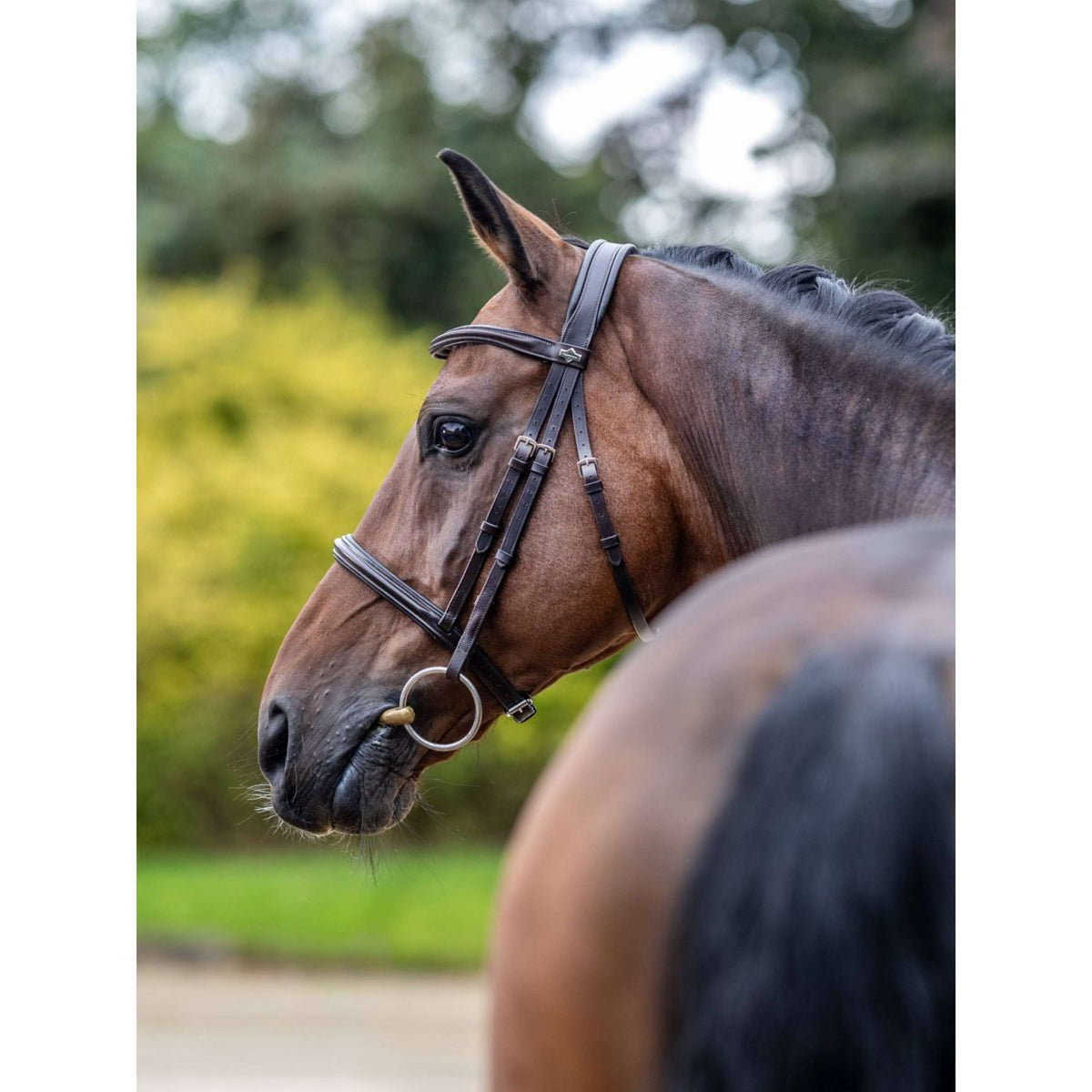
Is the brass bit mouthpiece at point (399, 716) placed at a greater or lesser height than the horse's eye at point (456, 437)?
lesser

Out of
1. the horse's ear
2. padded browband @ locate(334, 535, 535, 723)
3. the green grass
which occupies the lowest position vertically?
the green grass

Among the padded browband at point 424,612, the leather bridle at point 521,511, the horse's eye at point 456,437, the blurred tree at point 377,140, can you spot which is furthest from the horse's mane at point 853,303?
the blurred tree at point 377,140

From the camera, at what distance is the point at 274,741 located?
173 centimetres

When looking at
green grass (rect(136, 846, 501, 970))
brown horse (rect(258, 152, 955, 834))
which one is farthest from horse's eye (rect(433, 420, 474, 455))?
green grass (rect(136, 846, 501, 970))

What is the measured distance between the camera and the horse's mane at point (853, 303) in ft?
5.07

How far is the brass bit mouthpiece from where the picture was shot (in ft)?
5.42

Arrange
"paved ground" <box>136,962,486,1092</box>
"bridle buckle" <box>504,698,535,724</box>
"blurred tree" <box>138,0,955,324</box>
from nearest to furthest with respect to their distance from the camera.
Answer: "bridle buckle" <box>504,698,535,724</box> → "paved ground" <box>136,962,486,1092</box> → "blurred tree" <box>138,0,955,324</box>

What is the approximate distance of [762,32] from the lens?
591 centimetres

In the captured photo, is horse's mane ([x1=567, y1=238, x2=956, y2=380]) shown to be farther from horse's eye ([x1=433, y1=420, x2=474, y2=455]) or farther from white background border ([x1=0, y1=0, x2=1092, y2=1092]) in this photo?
horse's eye ([x1=433, y1=420, x2=474, y2=455])

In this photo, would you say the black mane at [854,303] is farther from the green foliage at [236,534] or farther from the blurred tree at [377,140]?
the blurred tree at [377,140]

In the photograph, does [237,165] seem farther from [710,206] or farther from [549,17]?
[710,206]

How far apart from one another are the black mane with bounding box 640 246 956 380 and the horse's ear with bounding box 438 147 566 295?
0.68 ft

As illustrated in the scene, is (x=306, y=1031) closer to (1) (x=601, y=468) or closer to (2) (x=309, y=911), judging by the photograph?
(2) (x=309, y=911)
